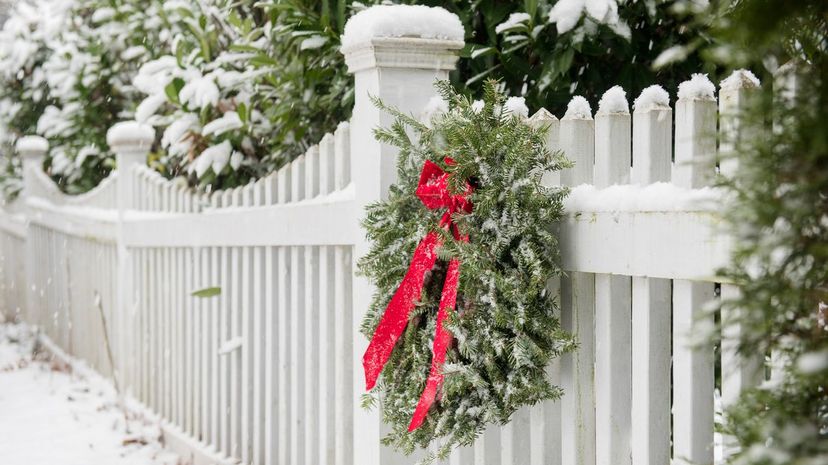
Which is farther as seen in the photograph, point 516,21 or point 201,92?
point 201,92

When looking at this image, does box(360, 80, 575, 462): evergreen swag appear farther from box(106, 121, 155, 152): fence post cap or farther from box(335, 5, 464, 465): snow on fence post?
box(106, 121, 155, 152): fence post cap

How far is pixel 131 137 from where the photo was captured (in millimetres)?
4961

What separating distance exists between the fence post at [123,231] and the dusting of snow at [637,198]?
3494mm

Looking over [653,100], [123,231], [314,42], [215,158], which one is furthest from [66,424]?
[653,100]

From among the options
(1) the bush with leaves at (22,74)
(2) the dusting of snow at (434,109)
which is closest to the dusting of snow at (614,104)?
(2) the dusting of snow at (434,109)

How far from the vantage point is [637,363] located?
5.48 feet

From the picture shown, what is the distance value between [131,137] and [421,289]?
3479mm

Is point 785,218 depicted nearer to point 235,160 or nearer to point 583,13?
point 583,13

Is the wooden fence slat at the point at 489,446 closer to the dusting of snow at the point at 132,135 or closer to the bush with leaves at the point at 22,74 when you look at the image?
the dusting of snow at the point at 132,135

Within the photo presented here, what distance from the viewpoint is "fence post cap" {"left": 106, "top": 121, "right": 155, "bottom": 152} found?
195 inches

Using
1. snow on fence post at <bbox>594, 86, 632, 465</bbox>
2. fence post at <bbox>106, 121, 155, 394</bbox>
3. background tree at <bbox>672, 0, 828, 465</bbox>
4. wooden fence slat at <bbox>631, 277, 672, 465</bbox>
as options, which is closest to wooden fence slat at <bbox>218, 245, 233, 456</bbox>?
fence post at <bbox>106, 121, 155, 394</bbox>

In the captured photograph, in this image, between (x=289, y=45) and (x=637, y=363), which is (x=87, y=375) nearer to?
(x=289, y=45)

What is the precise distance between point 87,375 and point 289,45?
3644 millimetres

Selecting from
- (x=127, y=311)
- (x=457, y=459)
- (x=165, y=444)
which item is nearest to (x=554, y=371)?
(x=457, y=459)
